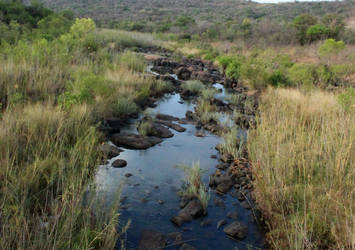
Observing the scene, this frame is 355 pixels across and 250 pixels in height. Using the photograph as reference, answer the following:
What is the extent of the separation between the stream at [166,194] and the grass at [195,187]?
0.39 ft

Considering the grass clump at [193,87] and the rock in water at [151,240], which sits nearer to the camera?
the rock in water at [151,240]

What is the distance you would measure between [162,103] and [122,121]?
8.58 ft

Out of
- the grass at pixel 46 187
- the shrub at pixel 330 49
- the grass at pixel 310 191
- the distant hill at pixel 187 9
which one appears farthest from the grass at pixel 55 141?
the distant hill at pixel 187 9

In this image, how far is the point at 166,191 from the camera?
4379mm

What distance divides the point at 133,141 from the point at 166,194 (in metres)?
1.93

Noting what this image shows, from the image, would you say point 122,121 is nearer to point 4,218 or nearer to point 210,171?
point 210,171

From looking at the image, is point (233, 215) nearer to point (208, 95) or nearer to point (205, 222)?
point (205, 222)

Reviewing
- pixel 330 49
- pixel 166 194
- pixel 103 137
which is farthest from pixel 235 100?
pixel 330 49

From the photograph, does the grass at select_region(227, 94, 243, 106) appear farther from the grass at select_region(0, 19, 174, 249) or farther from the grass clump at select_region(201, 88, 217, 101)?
the grass at select_region(0, 19, 174, 249)

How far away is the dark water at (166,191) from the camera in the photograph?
3461 mm

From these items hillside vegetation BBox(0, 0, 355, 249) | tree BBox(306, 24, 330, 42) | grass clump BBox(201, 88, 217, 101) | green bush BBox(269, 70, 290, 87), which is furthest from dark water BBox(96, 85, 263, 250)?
tree BBox(306, 24, 330, 42)

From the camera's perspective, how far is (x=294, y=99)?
7766 millimetres

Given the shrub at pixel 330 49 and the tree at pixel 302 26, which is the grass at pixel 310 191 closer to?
the shrub at pixel 330 49

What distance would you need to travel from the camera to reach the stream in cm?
346
